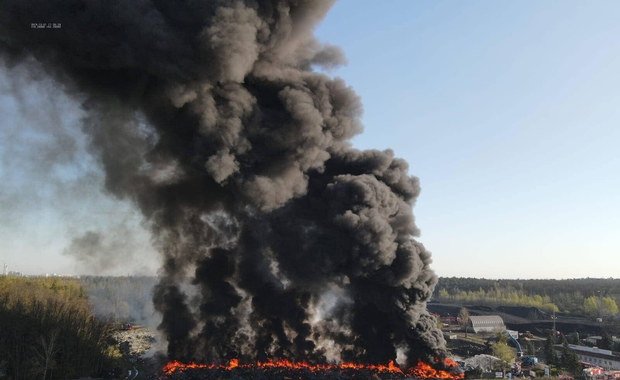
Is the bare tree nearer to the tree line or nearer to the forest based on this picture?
the tree line

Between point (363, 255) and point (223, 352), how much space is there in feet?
46.4

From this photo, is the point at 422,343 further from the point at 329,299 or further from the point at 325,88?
the point at 325,88

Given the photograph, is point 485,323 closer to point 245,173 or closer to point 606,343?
point 606,343

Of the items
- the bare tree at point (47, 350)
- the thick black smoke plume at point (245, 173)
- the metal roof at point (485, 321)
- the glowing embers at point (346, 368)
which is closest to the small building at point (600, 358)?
the metal roof at point (485, 321)

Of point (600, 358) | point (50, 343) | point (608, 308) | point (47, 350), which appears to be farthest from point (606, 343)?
point (47, 350)

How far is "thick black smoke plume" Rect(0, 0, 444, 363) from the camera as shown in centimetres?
3212

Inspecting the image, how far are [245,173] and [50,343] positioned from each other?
1953 centimetres

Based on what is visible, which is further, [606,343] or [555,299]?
[555,299]

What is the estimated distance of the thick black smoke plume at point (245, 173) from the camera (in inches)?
1265

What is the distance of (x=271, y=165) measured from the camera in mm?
36969

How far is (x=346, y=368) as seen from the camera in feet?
113

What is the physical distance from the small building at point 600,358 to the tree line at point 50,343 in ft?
184

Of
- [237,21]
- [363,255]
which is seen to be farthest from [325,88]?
[363,255]

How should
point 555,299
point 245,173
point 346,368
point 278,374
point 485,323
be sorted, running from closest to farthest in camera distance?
1. point 278,374
2. point 346,368
3. point 245,173
4. point 485,323
5. point 555,299
